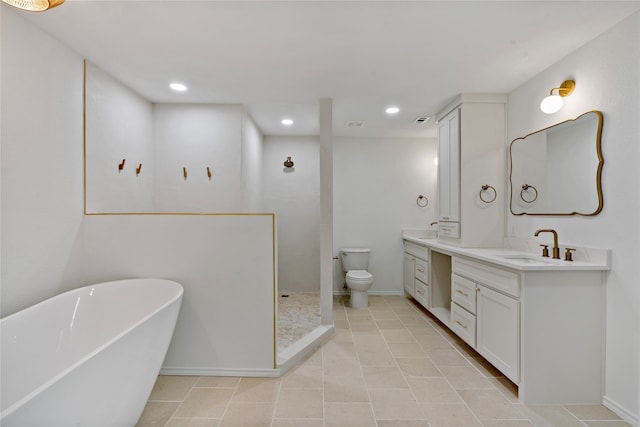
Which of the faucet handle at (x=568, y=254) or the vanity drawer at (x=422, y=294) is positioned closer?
the faucet handle at (x=568, y=254)

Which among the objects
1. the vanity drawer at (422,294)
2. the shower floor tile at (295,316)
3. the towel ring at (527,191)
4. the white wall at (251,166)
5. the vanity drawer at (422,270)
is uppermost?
the white wall at (251,166)

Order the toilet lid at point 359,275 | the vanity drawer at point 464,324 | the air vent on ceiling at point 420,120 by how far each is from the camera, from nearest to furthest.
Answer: the vanity drawer at point 464,324 → the air vent on ceiling at point 420,120 → the toilet lid at point 359,275

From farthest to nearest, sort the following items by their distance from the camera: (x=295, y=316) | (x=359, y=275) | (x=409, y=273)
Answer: (x=409, y=273) → (x=359, y=275) → (x=295, y=316)

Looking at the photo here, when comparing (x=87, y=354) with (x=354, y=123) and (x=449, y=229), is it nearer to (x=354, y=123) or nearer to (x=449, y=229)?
(x=449, y=229)

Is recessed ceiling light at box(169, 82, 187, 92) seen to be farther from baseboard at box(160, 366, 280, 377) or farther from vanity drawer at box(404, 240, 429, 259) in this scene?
vanity drawer at box(404, 240, 429, 259)

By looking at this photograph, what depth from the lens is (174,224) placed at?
2.25m

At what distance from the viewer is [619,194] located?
1.85 meters

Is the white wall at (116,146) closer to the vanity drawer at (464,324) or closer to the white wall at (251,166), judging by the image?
the white wall at (251,166)

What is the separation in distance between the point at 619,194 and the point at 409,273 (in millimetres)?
2572

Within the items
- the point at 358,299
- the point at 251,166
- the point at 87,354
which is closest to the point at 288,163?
the point at 251,166

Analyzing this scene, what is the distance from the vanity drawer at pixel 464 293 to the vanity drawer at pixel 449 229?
50 centimetres

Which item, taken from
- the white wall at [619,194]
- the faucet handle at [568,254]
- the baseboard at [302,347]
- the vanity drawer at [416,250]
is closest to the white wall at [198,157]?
the baseboard at [302,347]

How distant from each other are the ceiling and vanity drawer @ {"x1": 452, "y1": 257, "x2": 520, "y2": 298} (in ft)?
5.17

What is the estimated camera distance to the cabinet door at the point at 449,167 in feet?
10.3
